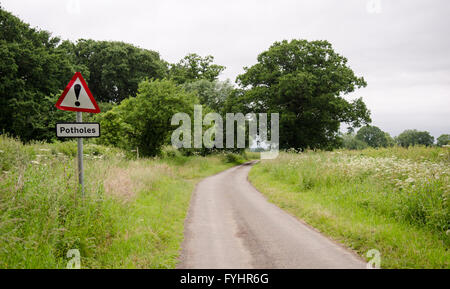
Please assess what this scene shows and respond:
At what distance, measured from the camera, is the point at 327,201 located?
955 cm

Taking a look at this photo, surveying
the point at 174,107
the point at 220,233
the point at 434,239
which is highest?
the point at 174,107

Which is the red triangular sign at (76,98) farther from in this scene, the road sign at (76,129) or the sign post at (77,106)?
the road sign at (76,129)

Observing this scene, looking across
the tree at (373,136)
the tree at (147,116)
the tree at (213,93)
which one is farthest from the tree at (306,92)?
the tree at (373,136)

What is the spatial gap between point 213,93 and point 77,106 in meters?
36.4

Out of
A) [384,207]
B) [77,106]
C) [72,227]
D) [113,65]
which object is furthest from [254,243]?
[113,65]

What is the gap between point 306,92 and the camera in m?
28.7

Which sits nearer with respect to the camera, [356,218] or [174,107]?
[356,218]

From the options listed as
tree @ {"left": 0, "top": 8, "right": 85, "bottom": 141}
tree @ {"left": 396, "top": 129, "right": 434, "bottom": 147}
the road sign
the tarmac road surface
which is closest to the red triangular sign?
the road sign

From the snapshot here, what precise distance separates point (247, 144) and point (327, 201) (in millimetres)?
32683

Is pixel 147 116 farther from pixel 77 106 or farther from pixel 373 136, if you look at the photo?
pixel 373 136

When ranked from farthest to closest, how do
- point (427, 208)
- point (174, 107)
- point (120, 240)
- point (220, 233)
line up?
1. point (174, 107)
2. point (220, 233)
3. point (427, 208)
4. point (120, 240)

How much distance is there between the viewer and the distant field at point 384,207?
17.8 feet
